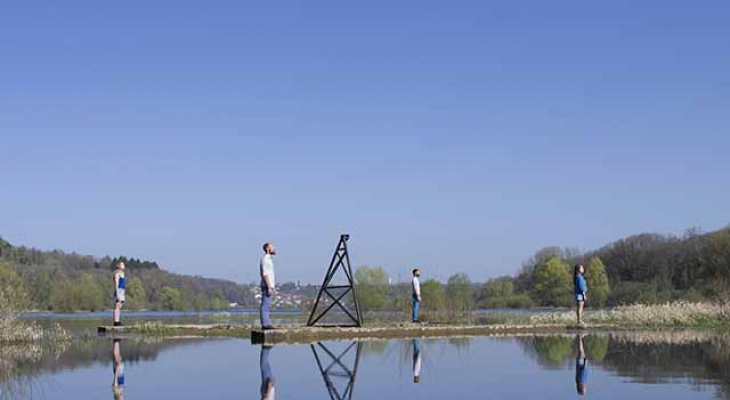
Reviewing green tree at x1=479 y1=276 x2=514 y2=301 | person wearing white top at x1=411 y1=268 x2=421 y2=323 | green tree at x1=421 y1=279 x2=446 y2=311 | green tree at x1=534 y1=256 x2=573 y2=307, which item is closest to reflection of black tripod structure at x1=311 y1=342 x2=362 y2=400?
person wearing white top at x1=411 y1=268 x2=421 y2=323

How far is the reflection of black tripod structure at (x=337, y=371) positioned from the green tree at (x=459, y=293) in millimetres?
14519

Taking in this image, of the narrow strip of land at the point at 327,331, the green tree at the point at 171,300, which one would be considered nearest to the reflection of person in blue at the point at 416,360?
the narrow strip of land at the point at 327,331

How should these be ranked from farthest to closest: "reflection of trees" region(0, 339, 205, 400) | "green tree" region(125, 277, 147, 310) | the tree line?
"green tree" region(125, 277, 147, 310) < the tree line < "reflection of trees" region(0, 339, 205, 400)

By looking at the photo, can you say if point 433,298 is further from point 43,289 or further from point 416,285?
point 43,289

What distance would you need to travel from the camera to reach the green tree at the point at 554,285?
9985 centimetres

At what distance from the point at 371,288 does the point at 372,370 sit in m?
29.0

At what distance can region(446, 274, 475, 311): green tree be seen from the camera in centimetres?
3427

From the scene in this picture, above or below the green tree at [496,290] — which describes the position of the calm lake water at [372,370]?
below

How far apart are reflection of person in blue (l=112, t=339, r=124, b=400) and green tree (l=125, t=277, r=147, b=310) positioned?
94.3 m

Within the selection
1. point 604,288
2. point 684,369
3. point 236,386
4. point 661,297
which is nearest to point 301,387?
point 236,386

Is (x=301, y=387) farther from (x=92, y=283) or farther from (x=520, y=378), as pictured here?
(x=92, y=283)

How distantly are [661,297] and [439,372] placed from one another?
1923 inches

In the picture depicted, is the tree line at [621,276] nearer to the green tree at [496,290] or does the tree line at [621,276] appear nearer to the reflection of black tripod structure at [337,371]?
the green tree at [496,290]

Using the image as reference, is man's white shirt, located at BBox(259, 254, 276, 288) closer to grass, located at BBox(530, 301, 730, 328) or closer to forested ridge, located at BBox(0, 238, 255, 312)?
grass, located at BBox(530, 301, 730, 328)
